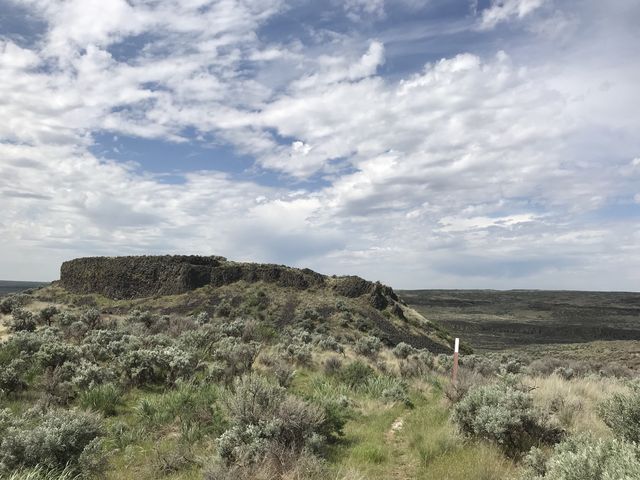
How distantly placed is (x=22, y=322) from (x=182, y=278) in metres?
32.5

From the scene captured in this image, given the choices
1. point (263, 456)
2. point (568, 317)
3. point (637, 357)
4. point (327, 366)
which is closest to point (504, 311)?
point (568, 317)

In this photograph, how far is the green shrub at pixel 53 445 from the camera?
5.89 metres

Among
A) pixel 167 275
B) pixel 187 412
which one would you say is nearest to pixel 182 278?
pixel 167 275

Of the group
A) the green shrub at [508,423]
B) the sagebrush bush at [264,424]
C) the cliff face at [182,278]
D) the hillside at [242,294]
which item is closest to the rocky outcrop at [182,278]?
the cliff face at [182,278]

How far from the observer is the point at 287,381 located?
485 inches

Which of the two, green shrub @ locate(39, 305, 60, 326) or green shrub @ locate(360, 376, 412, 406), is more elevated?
green shrub @ locate(39, 305, 60, 326)

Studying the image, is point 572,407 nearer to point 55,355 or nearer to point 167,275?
point 55,355

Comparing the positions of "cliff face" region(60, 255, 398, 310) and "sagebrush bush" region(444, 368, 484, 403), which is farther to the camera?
"cliff face" region(60, 255, 398, 310)

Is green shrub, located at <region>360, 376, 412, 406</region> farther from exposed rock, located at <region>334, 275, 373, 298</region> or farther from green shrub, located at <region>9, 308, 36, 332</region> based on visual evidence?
exposed rock, located at <region>334, 275, 373, 298</region>

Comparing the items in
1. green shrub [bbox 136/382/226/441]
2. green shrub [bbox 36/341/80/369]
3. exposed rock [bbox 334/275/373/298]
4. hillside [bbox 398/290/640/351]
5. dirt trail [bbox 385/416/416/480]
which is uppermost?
exposed rock [bbox 334/275/373/298]

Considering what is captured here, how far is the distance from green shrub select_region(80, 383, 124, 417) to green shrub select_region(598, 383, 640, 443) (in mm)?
8948

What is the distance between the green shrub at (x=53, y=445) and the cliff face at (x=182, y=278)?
137 feet

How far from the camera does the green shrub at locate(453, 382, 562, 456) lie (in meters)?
7.44

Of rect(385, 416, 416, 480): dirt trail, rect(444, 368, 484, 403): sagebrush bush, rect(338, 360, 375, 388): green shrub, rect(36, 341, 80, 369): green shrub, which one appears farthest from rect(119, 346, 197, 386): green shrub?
rect(444, 368, 484, 403): sagebrush bush
